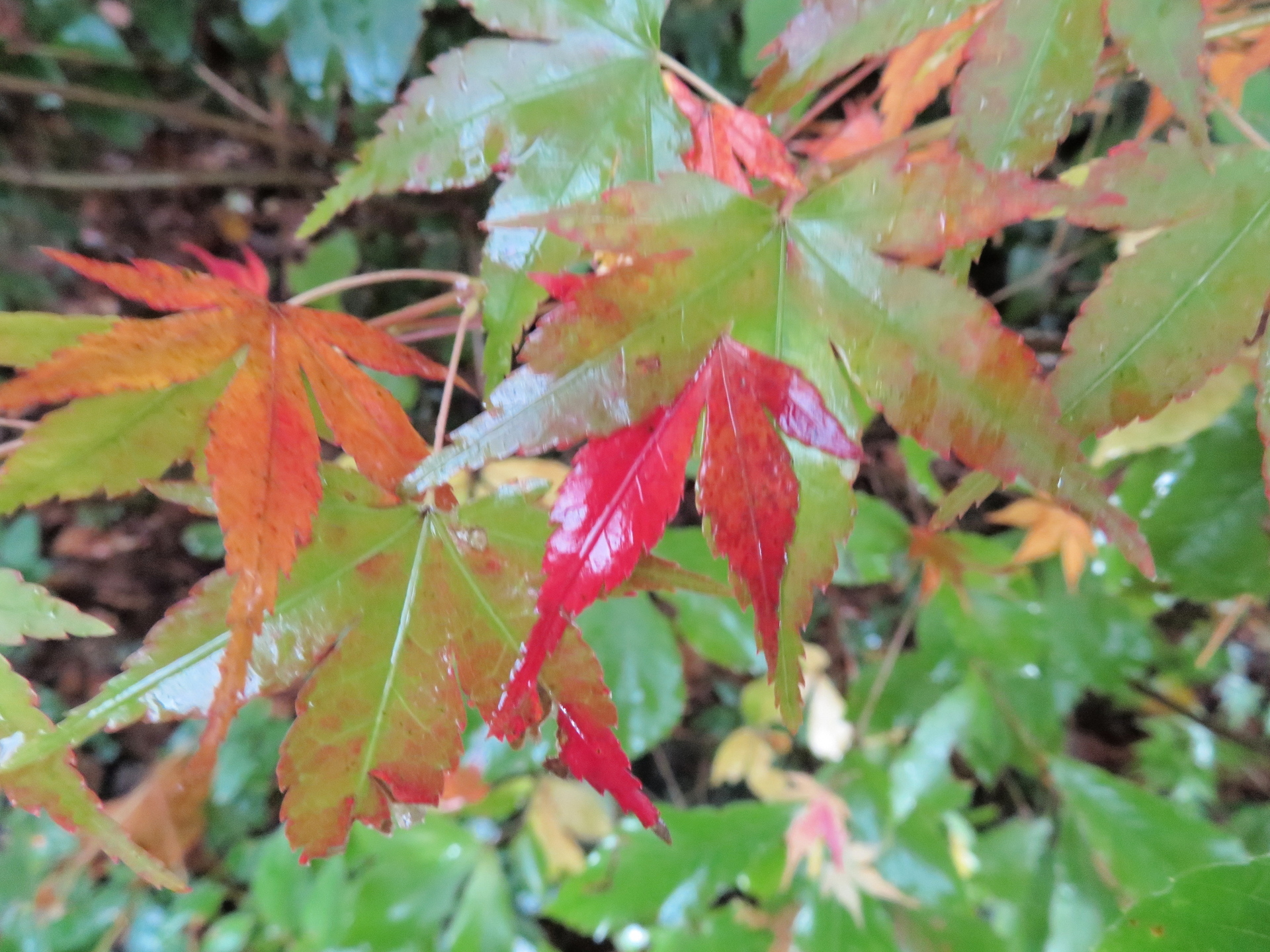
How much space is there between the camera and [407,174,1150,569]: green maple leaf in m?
0.25

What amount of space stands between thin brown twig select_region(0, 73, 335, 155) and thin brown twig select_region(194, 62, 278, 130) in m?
0.02

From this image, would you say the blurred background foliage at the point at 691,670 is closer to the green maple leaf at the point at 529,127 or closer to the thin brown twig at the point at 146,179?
the thin brown twig at the point at 146,179

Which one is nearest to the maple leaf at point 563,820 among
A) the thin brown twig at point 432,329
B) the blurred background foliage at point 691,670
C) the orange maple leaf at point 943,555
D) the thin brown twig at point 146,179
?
the blurred background foliage at point 691,670

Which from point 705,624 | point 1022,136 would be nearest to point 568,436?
point 1022,136

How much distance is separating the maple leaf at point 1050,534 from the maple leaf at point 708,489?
55cm

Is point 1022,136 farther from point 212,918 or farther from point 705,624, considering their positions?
point 212,918

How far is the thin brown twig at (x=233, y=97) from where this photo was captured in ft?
3.54

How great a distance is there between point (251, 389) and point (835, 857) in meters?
0.84

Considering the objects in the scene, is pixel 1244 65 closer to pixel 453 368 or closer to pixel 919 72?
pixel 919 72

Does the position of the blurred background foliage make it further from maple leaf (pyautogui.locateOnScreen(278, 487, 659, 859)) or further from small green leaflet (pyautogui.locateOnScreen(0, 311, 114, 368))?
small green leaflet (pyautogui.locateOnScreen(0, 311, 114, 368))

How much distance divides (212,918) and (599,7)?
1488mm

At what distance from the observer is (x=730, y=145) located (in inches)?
14.1

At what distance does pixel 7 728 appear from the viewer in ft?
0.97

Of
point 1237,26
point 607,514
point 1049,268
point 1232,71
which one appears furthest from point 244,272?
point 1049,268
